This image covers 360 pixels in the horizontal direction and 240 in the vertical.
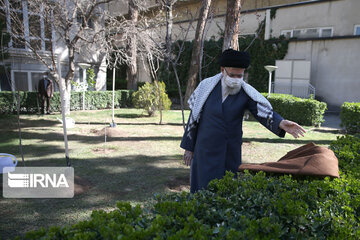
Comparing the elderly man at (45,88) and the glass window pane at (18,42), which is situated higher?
the glass window pane at (18,42)

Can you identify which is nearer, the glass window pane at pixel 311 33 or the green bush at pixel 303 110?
the green bush at pixel 303 110

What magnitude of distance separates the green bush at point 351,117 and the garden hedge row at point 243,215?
844 cm

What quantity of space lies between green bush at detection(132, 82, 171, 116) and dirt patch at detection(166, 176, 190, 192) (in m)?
8.07

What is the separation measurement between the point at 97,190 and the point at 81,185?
0.35 metres

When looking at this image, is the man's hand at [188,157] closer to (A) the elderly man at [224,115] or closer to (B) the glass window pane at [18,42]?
(A) the elderly man at [224,115]

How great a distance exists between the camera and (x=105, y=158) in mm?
6602

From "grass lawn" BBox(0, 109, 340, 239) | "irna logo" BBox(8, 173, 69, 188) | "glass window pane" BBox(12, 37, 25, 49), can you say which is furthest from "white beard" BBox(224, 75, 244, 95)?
"glass window pane" BBox(12, 37, 25, 49)

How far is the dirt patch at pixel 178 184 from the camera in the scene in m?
4.85

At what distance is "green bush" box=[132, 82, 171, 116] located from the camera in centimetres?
1311

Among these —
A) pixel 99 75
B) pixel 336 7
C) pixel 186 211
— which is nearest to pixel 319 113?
pixel 336 7

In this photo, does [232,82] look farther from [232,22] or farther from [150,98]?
[150,98]

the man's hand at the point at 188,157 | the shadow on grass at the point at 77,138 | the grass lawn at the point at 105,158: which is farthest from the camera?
the shadow on grass at the point at 77,138

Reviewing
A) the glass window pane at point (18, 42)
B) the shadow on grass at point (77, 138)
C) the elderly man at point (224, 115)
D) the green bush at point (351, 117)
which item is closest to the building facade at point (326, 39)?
the glass window pane at point (18, 42)

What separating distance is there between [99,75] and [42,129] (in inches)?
437
